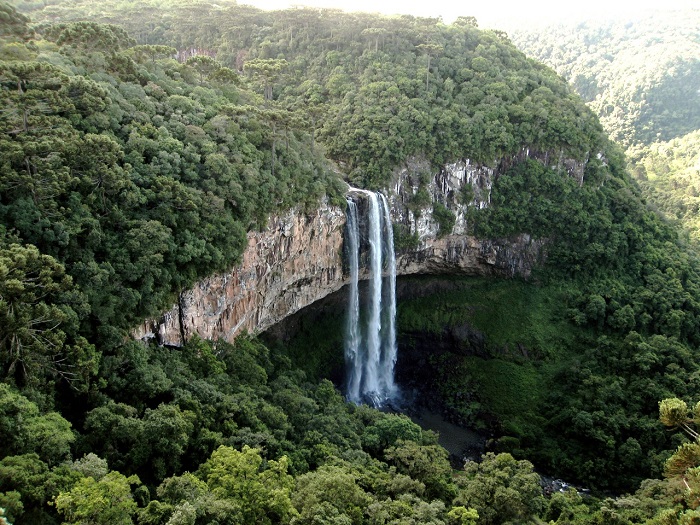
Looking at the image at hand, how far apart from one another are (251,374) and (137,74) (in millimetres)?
16227

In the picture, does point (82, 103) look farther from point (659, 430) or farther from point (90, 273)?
point (659, 430)

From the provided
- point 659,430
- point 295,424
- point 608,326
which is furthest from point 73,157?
point 608,326

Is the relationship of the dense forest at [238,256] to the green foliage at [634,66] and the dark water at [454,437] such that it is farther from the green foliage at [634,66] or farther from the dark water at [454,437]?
the green foliage at [634,66]

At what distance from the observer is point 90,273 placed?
19062 millimetres

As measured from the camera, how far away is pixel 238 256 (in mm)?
26797

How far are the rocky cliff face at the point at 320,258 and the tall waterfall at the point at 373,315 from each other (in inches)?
47.0

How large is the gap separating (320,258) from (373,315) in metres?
7.08

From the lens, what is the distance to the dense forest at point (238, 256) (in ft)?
54.6

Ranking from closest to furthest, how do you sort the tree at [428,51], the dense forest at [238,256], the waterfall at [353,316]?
the dense forest at [238,256] → the waterfall at [353,316] → the tree at [428,51]

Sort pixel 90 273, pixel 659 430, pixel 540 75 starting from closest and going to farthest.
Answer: pixel 90 273
pixel 659 430
pixel 540 75

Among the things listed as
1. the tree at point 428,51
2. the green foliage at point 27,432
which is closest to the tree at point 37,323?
the green foliage at point 27,432

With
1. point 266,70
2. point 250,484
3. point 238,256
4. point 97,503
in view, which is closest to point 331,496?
point 250,484

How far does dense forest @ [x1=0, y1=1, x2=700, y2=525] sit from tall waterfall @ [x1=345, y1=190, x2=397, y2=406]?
97.6 inches

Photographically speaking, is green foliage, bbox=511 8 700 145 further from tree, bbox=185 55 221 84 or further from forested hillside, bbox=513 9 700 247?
tree, bbox=185 55 221 84
